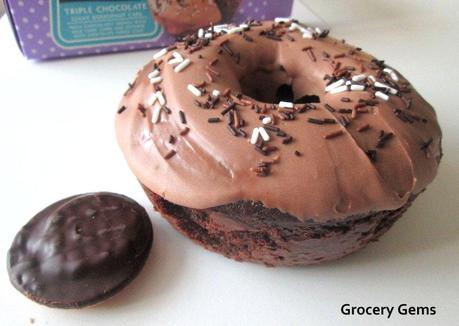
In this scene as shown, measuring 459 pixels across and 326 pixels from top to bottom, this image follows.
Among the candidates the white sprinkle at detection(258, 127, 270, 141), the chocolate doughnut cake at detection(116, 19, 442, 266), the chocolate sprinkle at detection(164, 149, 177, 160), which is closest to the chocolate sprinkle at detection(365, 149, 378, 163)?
the chocolate doughnut cake at detection(116, 19, 442, 266)

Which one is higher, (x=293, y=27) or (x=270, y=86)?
(x=293, y=27)

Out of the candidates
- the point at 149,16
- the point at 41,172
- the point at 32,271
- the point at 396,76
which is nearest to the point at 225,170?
the point at 32,271


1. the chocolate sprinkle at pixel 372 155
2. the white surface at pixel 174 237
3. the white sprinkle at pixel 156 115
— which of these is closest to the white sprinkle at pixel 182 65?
the white sprinkle at pixel 156 115

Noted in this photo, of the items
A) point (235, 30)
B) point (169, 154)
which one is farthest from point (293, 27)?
point (169, 154)

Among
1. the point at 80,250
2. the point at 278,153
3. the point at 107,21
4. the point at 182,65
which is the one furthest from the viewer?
the point at 107,21

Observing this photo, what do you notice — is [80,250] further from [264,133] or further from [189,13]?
[189,13]

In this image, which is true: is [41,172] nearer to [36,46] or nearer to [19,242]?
[19,242]

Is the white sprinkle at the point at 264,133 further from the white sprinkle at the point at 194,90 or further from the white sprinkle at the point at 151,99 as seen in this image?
the white sprinkle at the point at 151,99
